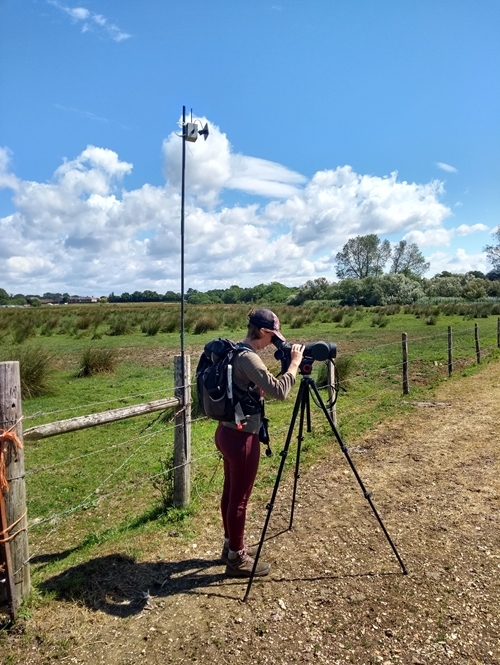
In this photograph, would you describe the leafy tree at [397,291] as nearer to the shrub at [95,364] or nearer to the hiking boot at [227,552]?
the shrub at [95,364]

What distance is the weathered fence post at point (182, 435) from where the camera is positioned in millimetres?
4566

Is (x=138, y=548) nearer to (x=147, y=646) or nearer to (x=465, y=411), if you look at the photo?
(x=147, y=646)

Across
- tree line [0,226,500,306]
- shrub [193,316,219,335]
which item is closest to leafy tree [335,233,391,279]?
tree line [0,226,500,306]

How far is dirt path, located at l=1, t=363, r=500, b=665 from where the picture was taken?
2.80m

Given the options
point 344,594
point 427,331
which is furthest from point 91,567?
point 427,331

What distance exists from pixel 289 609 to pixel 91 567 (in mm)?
1643

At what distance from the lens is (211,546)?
159 inches

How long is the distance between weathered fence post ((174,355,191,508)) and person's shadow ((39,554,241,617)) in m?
0.90

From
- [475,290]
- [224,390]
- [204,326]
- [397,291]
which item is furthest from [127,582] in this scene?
[475,290]

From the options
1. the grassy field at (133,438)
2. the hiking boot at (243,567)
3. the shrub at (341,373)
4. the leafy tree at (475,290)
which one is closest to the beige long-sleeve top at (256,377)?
the hiking boot at (243,567)

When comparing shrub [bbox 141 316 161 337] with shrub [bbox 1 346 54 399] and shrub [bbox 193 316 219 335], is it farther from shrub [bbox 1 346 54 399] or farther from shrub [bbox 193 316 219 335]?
shrub [bbox 1 346 54 399]

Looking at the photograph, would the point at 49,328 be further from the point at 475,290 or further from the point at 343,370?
the point at 475,290

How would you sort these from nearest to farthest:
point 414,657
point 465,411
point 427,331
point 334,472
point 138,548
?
point 414,657 < point 138,548 < point 334,472 < point 465,411 < point 427,331

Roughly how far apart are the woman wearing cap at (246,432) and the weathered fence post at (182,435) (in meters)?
1.16
